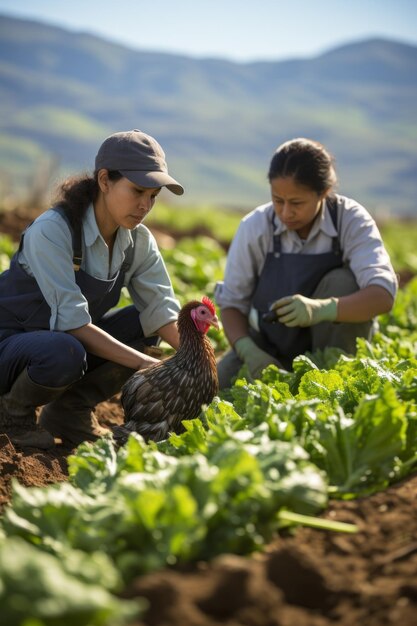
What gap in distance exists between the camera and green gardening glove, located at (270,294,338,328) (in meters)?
4.99

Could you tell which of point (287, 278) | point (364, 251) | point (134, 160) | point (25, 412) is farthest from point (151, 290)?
point (364, 251)

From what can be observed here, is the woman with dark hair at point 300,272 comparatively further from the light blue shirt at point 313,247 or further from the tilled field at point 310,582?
the tilled field at point 310,582

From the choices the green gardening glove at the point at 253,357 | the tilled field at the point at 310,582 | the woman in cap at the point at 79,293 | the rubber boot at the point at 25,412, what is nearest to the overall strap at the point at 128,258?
the woman in cap at the point at 79,293

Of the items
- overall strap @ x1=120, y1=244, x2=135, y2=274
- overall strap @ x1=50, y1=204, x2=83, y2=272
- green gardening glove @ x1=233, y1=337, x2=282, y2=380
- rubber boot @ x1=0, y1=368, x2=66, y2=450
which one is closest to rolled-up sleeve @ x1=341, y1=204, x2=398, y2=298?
green gardening glove @ x1=233, y1=337, x2=282, y2=380

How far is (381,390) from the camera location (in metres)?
3.13

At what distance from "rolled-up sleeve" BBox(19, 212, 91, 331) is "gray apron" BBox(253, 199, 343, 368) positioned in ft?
5.23

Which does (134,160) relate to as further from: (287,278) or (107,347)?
(287,278)

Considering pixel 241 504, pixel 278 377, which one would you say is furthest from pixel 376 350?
pixel 241 504

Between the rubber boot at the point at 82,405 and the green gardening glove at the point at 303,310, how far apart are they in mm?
1008

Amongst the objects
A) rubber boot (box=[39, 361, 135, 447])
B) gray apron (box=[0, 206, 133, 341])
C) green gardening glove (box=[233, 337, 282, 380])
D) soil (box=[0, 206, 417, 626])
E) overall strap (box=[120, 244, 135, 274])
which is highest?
overall strap (box=[120, 244, 135, 274])

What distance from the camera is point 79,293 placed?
4156 mm

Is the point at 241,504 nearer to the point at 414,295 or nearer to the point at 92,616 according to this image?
the point at 92,616

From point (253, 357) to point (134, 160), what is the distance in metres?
1.71

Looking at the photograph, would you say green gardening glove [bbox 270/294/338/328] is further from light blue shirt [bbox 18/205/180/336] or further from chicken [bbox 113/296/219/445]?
chicken [bbox 113/296/219/445]
